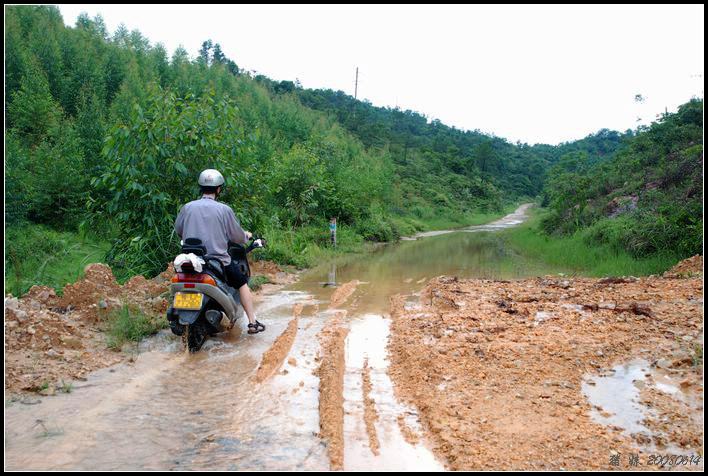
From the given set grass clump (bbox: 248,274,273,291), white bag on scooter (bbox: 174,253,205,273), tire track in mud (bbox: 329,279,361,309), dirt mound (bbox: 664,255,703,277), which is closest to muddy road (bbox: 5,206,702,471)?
white bag on scooter (bbox: 174,253,205,273)

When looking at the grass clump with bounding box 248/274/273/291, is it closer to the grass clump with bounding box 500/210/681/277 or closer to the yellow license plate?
the yellow license plate

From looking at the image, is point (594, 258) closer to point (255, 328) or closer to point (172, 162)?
point (255, 328)

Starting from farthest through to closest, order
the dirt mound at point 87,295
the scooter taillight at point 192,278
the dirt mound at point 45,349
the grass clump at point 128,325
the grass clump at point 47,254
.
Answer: the grass clump at point 47,254
the dirt mound at point 87,295
the grass clump at point 128,325
the scooter taillight at point 192,278
the dirt mound at point 45,349

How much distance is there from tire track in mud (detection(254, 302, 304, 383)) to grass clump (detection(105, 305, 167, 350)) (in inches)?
56.7

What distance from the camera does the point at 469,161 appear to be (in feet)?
210

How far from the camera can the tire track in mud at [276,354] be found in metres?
4.41

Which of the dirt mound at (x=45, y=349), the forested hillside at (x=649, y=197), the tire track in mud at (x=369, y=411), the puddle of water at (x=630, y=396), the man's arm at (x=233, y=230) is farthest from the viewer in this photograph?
the forested hillside at (x=649, y=197)

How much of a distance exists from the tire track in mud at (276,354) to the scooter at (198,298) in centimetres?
62

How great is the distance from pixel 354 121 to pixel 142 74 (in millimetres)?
31953

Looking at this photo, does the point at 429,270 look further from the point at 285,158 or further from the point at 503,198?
the point at 503,198

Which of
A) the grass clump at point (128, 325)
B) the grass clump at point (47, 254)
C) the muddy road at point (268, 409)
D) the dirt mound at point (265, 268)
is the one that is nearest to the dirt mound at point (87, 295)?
the grass clump at point (128, 325)

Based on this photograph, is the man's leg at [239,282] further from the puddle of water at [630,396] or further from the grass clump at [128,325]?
the puddle of water at [630,396]

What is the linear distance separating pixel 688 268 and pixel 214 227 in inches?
319

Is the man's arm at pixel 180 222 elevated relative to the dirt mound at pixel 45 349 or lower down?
elevated
